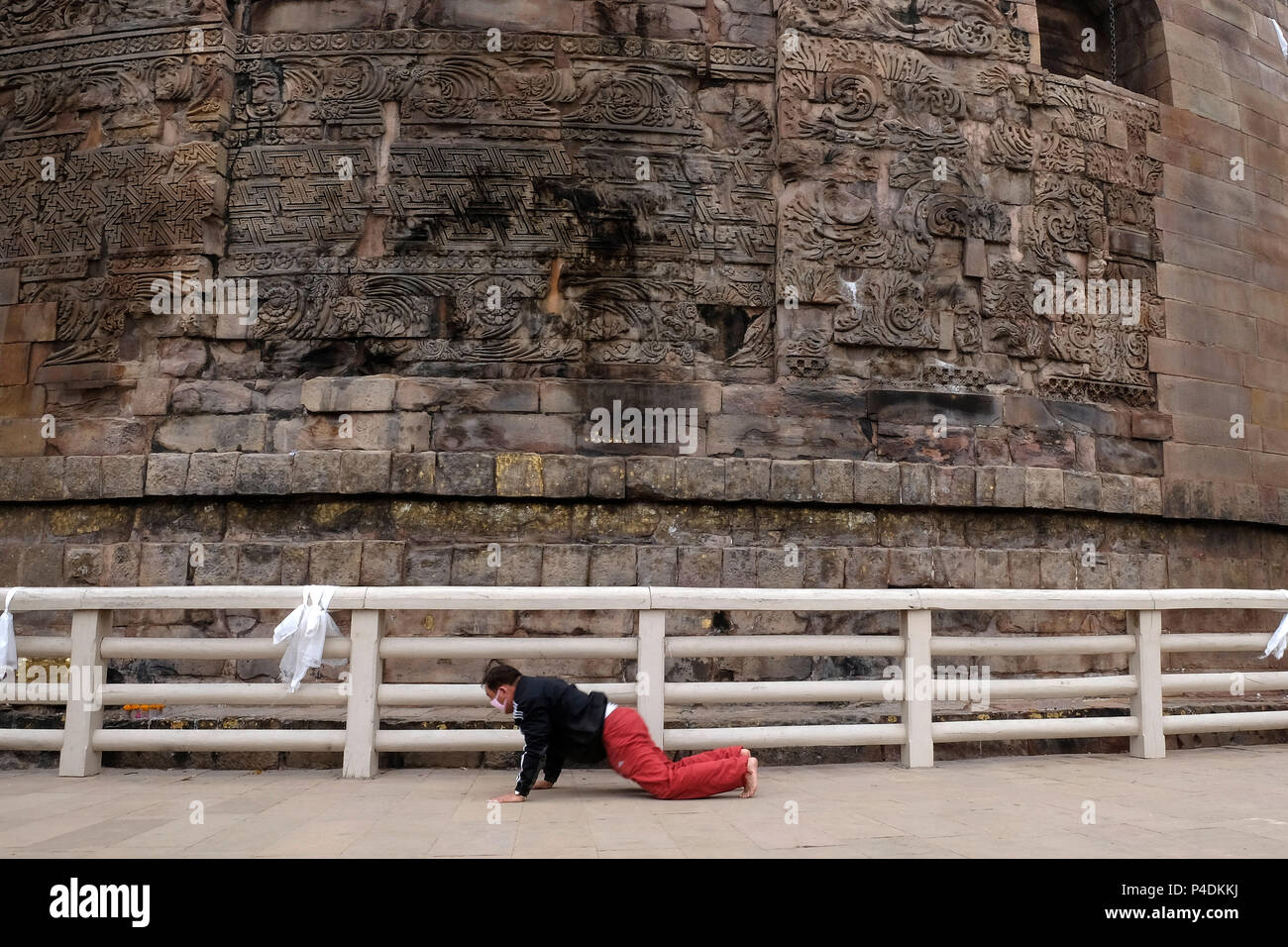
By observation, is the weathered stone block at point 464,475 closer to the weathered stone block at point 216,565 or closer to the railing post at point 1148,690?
the weathered stone block at point 216,565

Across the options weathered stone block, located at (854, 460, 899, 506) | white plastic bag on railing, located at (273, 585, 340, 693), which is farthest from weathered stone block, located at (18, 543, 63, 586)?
weathered stone block, located at (854, 460, 899, 506)

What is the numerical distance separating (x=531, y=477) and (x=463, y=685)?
322 centimetres

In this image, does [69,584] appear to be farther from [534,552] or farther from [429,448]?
[534,552]

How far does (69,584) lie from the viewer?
9.38 m

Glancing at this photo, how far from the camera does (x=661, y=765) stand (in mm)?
5668

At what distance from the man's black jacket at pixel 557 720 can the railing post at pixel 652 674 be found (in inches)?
20.5

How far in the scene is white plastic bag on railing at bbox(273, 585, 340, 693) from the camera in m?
6.23

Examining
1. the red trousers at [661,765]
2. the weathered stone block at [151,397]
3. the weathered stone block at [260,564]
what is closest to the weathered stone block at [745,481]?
the red trousers at [661,765]

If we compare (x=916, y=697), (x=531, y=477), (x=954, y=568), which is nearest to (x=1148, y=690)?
(x=916, y=697)

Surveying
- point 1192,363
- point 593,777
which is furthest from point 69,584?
point 1192,363

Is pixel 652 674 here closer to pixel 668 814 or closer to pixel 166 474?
pixel 668 814

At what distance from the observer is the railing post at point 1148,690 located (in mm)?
7152

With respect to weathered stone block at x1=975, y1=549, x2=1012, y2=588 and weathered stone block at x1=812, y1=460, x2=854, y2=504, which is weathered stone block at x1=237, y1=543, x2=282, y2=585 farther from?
weathered stone block at x1=975, y1=549, x2=1012, y2=588

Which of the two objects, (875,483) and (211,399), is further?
(211,399)
